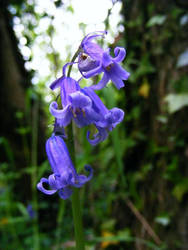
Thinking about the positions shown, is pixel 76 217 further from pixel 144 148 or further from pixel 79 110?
pixel 144 148

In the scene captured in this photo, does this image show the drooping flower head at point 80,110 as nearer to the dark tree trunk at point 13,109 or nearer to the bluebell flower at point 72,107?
the bluebell flower at point 72,107

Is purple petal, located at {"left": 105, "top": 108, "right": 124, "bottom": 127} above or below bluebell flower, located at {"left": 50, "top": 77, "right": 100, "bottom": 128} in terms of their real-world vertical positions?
below

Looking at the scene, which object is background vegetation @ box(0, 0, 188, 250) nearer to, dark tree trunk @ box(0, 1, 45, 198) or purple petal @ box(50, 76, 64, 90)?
dark tree trunk @ box(0, 1, 45, 198)


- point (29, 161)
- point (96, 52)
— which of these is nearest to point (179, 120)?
point (96, 52)

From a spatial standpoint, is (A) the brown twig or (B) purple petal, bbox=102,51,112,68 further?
(A) the brown twig

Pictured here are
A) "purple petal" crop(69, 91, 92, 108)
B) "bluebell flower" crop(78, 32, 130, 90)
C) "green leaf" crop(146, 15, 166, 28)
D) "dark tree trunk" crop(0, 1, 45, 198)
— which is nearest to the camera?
"purple petal" crop(69, 91, 92, 108)

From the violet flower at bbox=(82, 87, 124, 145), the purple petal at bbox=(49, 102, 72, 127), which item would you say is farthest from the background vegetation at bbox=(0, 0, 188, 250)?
the purple petal at bbox=(49, 102, 72, 127)

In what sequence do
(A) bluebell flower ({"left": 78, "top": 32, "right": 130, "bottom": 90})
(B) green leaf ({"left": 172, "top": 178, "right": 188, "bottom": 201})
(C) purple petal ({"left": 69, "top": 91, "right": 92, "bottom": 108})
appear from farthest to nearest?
(B) green leaf ({"left": 172, "top": 178, "right": 188, "bottom": 201}), (A) bluebell flower ({"left": 78, "top": 32, "right": 130, "bottom": 90}), (C) purple petal ({"left": 69, "top": 91, "right": 92, "bottom": 108})

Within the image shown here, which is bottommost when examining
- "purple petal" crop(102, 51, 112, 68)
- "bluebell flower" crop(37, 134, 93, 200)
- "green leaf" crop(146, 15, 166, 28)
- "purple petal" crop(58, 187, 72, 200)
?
"purple petal" crop(58, 187, 72, 200)

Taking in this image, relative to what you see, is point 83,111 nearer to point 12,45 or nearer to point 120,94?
point 120,94
